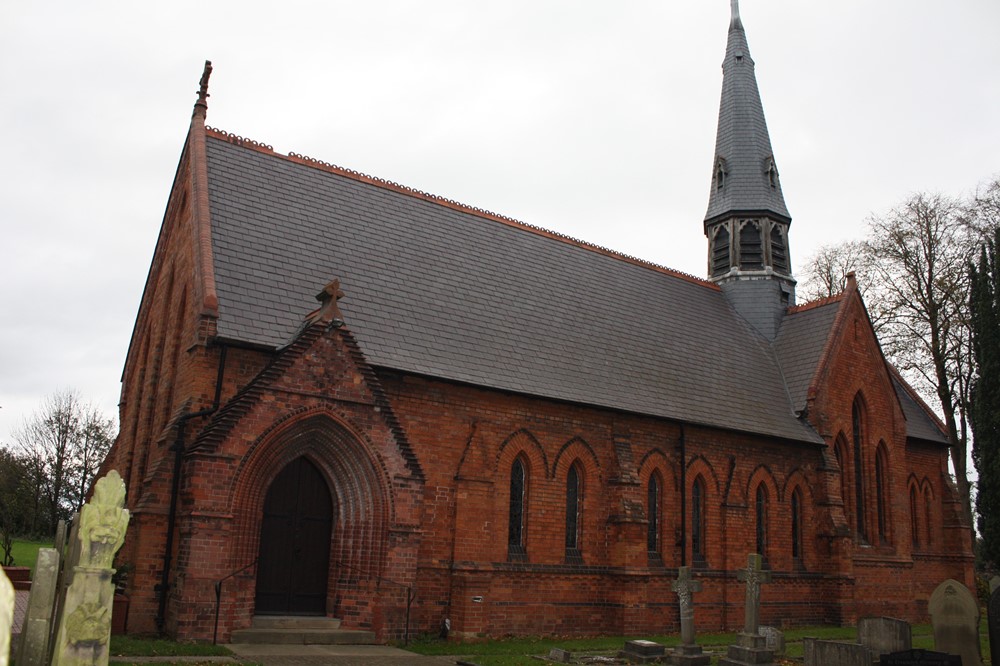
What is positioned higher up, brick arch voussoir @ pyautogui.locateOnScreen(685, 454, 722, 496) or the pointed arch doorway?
brick arch voussoir @ pyautogui.locateOnScreen(685, 454, 722, 496)

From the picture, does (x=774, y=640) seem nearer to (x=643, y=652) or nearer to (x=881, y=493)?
(x=643, y=652)

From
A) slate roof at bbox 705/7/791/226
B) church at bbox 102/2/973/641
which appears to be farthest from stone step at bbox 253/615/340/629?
slate roof at bbox 705/7/791/226

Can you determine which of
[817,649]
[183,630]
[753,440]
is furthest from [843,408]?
[183,630]

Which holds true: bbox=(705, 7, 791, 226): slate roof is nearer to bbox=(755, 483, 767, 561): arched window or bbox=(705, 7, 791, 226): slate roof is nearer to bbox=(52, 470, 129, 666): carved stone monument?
bbox=(755, 483, 767, 561): arched window

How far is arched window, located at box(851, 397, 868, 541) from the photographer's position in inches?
982

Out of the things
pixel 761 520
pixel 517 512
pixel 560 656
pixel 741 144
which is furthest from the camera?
pixel 741 144

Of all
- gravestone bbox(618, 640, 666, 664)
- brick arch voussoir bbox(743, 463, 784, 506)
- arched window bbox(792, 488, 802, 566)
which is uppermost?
brick arch voussoir bbox(743, 463, 784, 506)

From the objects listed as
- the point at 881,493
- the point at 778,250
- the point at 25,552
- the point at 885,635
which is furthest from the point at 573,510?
the point at 25,552

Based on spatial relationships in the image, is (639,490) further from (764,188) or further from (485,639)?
(764,188)

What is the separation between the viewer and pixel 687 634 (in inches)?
585

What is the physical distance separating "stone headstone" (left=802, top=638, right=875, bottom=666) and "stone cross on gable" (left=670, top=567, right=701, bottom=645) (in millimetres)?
2269

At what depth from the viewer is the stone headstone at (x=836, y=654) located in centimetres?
1233

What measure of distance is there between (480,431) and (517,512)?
84.0 inches

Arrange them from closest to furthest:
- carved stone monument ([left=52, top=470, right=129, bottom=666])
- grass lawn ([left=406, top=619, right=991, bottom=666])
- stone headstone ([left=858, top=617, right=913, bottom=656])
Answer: carved stone monument ([left=52, top=470, right=129, bottom=666]) < stone headstone ([left=858, top=617, right=913, bottom=656]) < grass lawn ([left=406, top=619, right=991, bottom=666])
